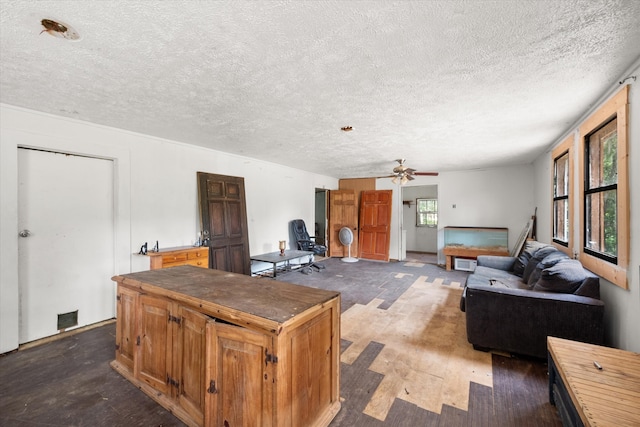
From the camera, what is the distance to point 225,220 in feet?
14.2

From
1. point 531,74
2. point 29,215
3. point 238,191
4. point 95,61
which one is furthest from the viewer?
point 238,191

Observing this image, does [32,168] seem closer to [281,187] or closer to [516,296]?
[281,187]

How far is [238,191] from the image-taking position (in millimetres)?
4637

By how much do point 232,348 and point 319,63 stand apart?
183 cm

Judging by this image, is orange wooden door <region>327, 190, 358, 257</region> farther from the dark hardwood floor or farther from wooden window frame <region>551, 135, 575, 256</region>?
the dark hardwood floor

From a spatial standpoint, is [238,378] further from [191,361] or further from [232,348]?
[191,361]

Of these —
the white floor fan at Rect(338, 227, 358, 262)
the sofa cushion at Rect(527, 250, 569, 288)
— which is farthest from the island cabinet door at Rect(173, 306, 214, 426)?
the white floor fan at Rect(338, 227, 358, 262)

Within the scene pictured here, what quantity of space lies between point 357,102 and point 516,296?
2.25 metres

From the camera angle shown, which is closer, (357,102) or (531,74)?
(531,74)

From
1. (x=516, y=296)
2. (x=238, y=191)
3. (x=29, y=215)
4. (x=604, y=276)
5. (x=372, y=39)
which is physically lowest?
(x=516, y=296)

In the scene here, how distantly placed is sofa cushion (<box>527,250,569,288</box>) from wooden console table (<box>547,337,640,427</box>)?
4.62 feet

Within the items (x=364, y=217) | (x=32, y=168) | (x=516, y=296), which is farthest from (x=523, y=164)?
(x=32, y=168)

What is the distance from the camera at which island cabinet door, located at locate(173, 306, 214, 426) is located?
1492 millimetres

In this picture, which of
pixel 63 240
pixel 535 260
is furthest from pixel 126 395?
pixel 535 260
